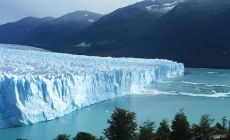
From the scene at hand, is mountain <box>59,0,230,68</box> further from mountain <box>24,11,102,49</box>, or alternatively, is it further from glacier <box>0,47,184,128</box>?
glacier <box>0,47,184,128</box>

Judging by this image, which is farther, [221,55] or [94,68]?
[221,55]

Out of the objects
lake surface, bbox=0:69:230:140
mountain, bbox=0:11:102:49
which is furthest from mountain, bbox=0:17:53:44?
lake surface, bbox=0:69:230:140

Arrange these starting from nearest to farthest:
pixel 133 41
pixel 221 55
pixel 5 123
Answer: pixel 5 123
pixel 221 55
pixel 133 41

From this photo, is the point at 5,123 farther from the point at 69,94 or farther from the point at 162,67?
the point at 162,67

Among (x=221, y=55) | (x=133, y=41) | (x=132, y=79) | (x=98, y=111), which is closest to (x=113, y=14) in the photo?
(x=133, y=41)

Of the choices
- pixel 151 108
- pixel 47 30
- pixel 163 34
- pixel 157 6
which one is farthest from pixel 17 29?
pixel 151 108

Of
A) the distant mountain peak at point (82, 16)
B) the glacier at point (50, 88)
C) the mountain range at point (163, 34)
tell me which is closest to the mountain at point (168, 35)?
the mountain range at point (163, 34)
